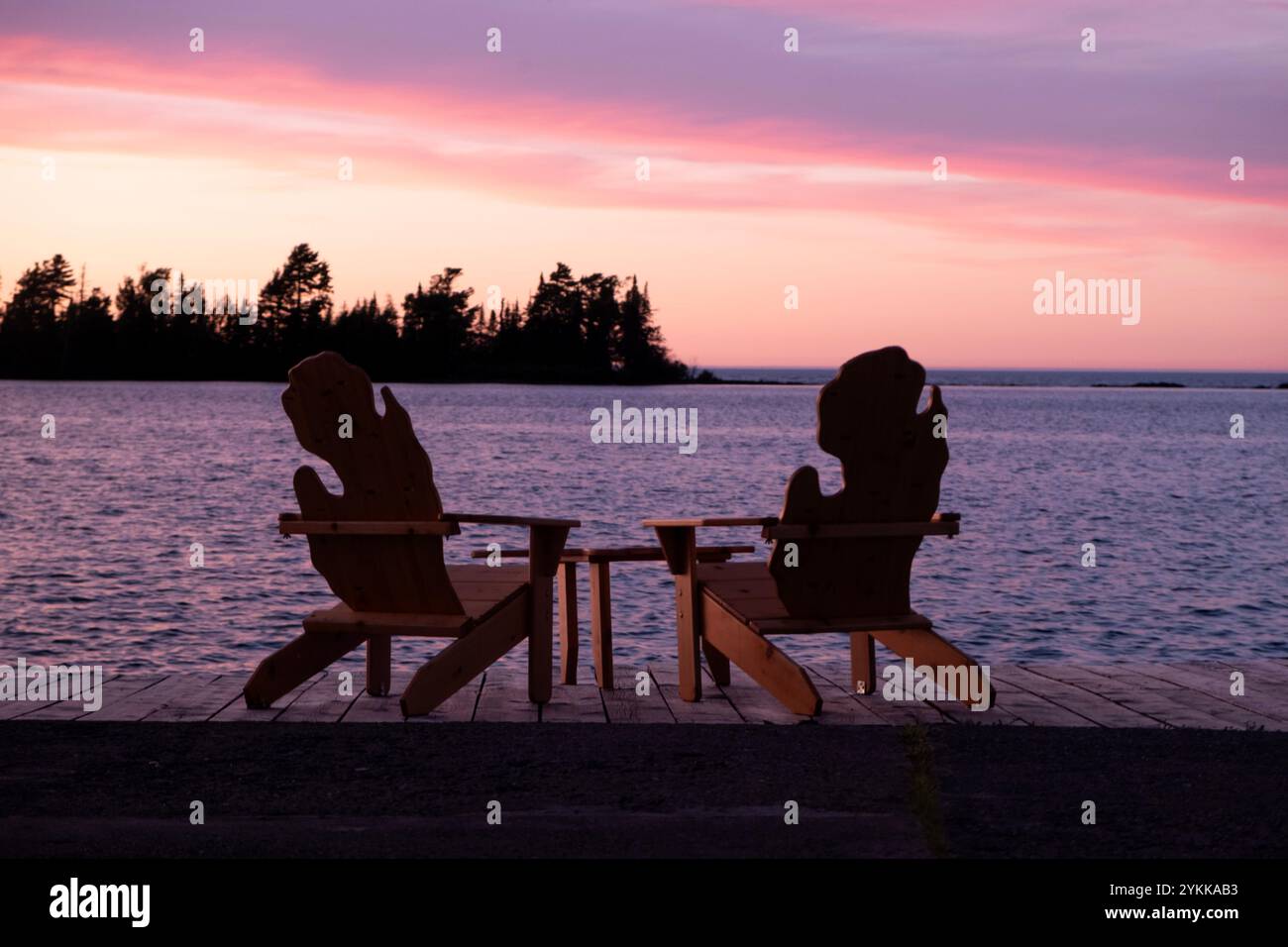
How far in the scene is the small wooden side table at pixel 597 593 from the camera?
690 centimetres

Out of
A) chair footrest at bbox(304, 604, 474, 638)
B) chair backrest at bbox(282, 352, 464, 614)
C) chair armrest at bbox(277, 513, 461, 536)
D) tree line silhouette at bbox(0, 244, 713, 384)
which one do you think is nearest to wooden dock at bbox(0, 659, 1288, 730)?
chair footrest at bbox(304, 604, 474, 638)

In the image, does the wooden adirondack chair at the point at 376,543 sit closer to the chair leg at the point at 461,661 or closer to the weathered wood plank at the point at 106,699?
the chair leg at the point at 461,661

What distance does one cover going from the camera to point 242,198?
314 ft

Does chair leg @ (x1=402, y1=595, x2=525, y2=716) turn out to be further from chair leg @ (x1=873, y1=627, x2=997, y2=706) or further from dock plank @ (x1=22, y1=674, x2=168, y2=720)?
chair leg @ (x1=873, y1=627, x2=997, y2=706)

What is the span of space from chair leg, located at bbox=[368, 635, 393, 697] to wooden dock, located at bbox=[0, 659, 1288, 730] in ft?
0.27

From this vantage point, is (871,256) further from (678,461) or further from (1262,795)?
(1262,795)

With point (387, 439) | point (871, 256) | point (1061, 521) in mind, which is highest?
point (871, 256)

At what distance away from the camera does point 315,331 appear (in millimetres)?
120625

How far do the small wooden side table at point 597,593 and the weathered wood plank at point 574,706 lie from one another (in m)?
0.19

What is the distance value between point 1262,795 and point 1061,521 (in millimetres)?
26443

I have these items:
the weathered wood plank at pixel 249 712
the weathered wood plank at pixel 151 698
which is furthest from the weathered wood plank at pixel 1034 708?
the weathered wood plank at pixel 151 698

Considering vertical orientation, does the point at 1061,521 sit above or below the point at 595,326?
below

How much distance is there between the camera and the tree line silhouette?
122 meters
